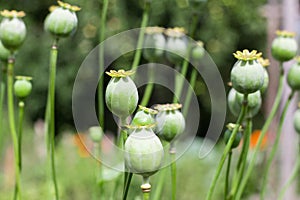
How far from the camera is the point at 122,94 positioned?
15.2 inches

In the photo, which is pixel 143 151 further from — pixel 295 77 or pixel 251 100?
pixel 295 77

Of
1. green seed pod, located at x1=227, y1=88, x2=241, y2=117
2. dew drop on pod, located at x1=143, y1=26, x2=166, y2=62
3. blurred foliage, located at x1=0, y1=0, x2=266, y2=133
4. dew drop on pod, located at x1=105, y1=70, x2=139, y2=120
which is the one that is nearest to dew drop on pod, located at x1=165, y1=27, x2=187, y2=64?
dew drop on pod, located at x1=143, y1=26, x2=166, y2=62

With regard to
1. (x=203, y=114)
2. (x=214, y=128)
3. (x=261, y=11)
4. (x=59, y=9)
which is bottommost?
(x=203, y=114)

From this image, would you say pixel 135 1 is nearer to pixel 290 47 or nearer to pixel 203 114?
pixel 203 114

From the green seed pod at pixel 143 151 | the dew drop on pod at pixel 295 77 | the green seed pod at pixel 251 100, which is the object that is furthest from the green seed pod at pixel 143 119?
the dew drop on pod at pixel 295 77

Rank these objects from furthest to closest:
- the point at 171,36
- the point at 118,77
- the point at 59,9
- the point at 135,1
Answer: the point at 135,1 → the point at 171,36 → the point at 59,9 → the point at 118,77

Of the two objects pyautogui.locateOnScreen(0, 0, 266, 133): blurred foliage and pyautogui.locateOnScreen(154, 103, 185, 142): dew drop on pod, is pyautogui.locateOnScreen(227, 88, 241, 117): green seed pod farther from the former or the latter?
pyautogui.locateOnScreen(0, 0, 266, 133): blurred foliage

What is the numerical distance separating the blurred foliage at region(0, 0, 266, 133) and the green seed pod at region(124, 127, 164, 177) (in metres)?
2.74

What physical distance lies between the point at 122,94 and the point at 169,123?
0.07 metres

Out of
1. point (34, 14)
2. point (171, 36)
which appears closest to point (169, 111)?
point (171, 36)

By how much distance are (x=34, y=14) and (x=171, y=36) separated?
120 inches

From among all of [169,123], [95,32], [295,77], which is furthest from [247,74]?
[95,32]

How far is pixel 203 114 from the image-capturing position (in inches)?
148

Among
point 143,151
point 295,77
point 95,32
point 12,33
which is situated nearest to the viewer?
point 143,151
